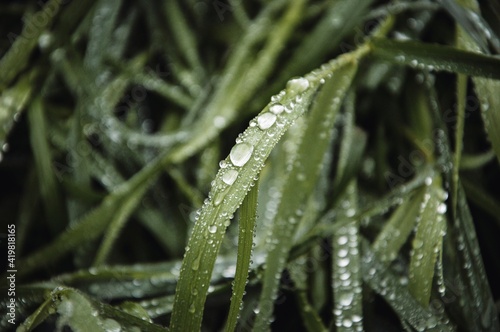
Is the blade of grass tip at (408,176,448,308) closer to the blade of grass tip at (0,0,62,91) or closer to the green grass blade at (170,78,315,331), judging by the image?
the green grass blade at (170,78,315,331)

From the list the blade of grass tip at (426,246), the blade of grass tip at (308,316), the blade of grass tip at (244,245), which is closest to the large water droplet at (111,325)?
the blade of grass tip at (244,245)

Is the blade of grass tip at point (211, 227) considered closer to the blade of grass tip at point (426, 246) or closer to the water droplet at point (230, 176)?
the water droplet at point (230, 176)

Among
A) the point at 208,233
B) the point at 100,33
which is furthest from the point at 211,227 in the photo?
the point at 100,33

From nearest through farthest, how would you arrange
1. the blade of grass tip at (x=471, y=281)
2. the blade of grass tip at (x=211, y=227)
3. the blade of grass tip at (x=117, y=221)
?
the blade of grass tip at (x=211, y=227) < the blade of grass tip at (x=471, y=281) < the blade of grass tip at (x=117, y=221)

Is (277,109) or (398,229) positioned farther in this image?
(398,229)

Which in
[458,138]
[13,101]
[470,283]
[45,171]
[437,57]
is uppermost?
[13,101]

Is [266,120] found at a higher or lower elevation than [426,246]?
higher

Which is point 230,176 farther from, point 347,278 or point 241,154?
point 347,278

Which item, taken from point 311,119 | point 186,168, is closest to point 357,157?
point 311,119
